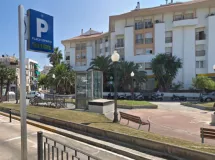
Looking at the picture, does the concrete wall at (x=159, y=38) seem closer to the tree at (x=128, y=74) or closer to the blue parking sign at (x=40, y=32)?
the tree at (x=128, y=74)

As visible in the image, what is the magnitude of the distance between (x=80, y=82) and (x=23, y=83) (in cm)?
1415

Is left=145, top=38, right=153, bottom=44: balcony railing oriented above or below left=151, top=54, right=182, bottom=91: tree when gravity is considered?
above

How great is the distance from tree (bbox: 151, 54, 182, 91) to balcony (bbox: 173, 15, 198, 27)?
23.9ft

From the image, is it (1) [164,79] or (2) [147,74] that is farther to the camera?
(2) [147,74]

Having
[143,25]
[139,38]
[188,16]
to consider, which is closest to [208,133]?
[188,16]

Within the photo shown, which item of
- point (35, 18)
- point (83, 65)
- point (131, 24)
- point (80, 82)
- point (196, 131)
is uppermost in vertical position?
point (131, 24)

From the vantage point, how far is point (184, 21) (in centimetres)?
3984

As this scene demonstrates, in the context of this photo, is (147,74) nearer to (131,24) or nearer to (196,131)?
(131,24)

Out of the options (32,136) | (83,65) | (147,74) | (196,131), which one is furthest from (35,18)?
(83,65)

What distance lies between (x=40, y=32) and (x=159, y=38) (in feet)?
133

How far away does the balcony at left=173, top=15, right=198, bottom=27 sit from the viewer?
39406 millimetres

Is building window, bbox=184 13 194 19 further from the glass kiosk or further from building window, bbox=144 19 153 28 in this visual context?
the glass kiosk

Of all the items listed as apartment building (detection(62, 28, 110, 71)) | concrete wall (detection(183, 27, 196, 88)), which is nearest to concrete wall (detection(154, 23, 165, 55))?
concrete wall (detection(183, 27, 196, 88))

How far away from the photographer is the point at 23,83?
3445 millimetres
